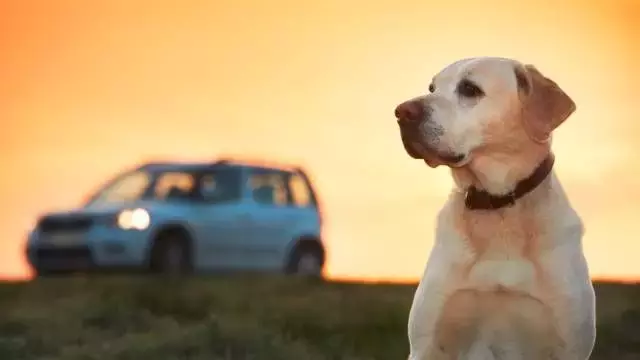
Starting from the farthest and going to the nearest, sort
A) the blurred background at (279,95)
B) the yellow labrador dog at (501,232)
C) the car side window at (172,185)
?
the car side window at (172,185), the blurred background at (279,95), the yellow labrador dog at (501,232)

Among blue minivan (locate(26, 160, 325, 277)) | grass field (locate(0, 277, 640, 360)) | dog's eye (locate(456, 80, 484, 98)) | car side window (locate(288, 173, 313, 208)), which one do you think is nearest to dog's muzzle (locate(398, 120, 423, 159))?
dog's eye (locate(456, 80, 484, 98))

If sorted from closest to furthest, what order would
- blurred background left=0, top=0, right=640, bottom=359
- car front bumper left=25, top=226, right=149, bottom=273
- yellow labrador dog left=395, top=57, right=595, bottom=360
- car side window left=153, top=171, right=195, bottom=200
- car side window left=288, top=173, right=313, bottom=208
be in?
yellow labrador dog left=395, top=57, right=595, bottom=360
blurred background left=0, top=0, right=640, bottom=359
car front bumper left=25, top=226, right=149, bottom=273
car side window left=153, top=171, right=195, bottom=200
car side window left=288, top=173, right=313, bottom=208

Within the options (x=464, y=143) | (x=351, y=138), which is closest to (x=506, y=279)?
(x=464, y=143)

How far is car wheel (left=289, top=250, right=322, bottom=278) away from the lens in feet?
17.5

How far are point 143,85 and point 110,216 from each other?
2.34ft

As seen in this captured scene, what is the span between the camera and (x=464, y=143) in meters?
1.83

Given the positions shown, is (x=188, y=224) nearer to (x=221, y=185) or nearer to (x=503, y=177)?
(x=221, y=185)

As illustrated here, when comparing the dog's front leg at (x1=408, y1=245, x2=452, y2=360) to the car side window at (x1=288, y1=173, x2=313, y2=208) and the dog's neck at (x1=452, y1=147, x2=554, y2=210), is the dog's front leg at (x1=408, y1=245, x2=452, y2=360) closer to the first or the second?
the dog's neck at (x1=452, y1=147, x2=554, y2=210)

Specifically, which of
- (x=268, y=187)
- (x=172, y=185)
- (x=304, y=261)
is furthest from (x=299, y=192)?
(x=172, y=185)

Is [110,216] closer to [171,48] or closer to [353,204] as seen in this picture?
[171,48]

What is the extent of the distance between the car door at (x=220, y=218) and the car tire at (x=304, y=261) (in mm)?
323

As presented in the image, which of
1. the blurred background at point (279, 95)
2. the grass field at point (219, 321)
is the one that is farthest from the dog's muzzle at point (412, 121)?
the blurred background at point (279, 95)

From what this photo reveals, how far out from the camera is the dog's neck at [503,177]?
1841 mm

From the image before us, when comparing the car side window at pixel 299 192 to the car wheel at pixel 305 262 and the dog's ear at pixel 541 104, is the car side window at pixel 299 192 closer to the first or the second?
the car wheel at pixel 305 262
